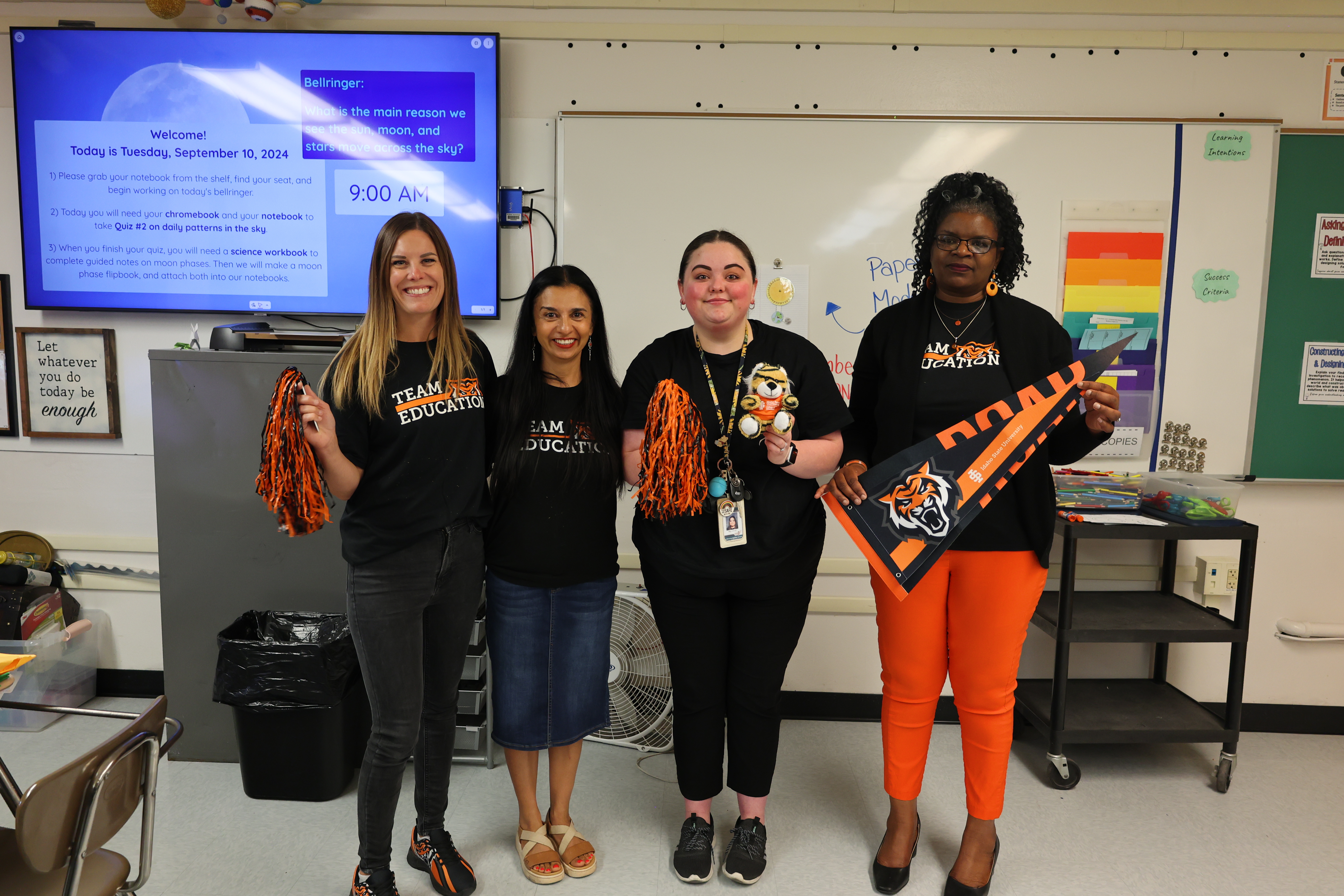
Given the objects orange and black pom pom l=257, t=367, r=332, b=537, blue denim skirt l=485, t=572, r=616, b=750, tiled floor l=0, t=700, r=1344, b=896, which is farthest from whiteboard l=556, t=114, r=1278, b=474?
orange and black pom pom l=257, t=367, r=332, b=537

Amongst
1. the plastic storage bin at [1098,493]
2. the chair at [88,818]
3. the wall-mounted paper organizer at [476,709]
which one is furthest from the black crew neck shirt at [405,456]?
the plastic storage bin at [1098,493]

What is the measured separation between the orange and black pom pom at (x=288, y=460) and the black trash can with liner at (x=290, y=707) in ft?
2.73

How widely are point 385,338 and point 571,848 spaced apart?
137 centimetres

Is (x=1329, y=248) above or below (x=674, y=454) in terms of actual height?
above

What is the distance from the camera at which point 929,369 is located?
1.81 meters

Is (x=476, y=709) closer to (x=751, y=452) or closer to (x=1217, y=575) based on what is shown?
(x=751, y=452)

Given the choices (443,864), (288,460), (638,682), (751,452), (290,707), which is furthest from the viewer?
(638,682)

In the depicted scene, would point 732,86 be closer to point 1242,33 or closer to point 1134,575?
point 1242,33

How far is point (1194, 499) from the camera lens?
249 cm

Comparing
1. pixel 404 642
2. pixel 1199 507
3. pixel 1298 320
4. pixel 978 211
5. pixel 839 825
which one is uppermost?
pixel 978 211

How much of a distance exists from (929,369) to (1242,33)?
2.04 m

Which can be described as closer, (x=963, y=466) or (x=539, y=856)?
(x=963, y=466)

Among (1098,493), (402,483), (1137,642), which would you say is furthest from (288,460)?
(1137,642)

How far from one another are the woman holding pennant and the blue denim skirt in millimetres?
685
